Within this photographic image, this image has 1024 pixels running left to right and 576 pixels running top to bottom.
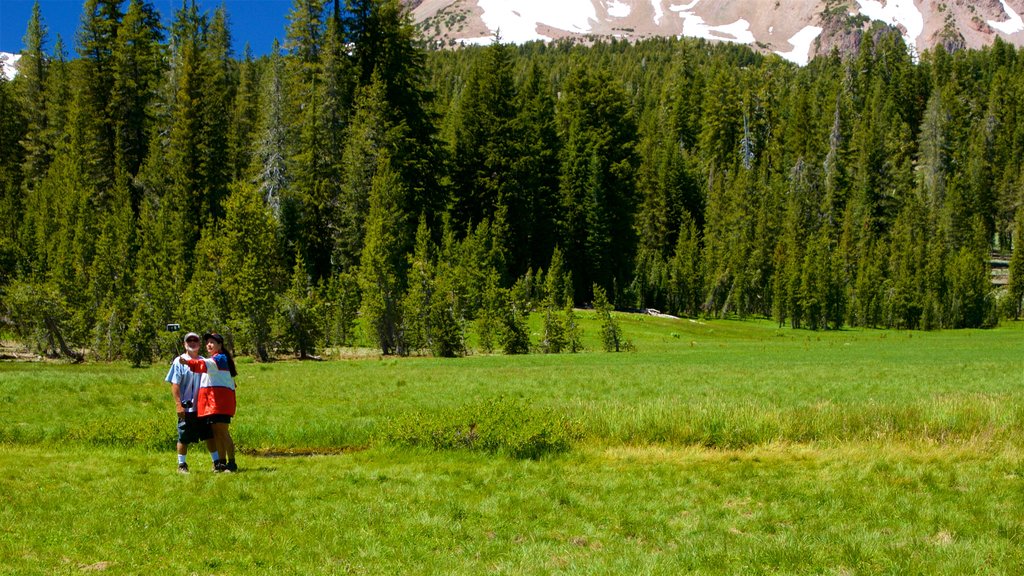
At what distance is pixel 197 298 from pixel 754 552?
121ft

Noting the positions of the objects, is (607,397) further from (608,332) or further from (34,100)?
(34,100)

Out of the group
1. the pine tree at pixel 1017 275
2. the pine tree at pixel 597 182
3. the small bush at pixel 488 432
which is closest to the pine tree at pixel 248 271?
the small bush at pixel 488 432

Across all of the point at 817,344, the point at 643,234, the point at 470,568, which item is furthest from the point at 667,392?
the point at 643,234

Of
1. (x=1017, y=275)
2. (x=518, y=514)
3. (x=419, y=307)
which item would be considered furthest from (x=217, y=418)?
(x=1017, y=275)

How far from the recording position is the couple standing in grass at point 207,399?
12.5 meters

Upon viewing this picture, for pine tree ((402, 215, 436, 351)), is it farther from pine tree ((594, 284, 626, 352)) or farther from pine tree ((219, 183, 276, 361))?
pine tree ((594, 284, 626, 352))

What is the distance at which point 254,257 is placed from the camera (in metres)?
39.9

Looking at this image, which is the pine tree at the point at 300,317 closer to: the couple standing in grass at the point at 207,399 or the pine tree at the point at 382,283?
the pine tree at the point at 382,283

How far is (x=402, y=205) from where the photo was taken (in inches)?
1955

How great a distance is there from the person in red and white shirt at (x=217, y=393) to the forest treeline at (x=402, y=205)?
27.9 metres

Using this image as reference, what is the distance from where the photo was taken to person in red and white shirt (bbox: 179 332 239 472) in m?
12.5

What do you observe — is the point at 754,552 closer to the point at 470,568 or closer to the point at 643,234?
the point at 470,568

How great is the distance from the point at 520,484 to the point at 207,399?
5.69 meters

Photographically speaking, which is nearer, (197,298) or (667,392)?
(667,392)
